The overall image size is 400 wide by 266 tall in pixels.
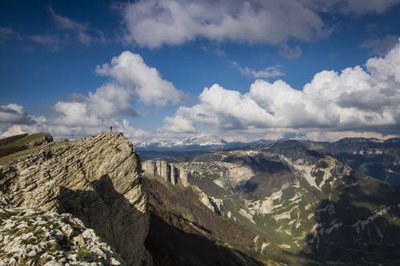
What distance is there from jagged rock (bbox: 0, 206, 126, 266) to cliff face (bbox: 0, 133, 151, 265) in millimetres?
13484

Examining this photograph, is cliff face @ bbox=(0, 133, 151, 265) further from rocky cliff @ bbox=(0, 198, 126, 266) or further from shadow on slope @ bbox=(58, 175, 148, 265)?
rocky cliff @ bbox=(0, 198, 126, 266)

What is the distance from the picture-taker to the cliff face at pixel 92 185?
45.6 meters

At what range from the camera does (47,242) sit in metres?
25.9

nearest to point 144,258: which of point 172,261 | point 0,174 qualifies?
point 0,174

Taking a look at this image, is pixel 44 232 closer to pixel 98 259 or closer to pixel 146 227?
pixel 98 259

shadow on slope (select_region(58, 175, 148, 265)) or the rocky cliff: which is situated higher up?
the rocky cliff

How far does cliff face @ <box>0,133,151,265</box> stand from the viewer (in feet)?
150

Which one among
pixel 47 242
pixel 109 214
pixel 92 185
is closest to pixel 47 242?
pixel 47 242

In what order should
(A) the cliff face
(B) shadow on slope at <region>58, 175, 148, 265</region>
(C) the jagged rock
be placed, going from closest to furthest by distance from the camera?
(C) the jagged rock < (A) the cliff face < (B) shadow on slope at <region>58, 175, 148, 265</region>

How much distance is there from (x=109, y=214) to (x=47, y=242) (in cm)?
3905

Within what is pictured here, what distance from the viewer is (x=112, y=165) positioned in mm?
72062

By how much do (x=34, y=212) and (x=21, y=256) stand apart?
20.6 ft

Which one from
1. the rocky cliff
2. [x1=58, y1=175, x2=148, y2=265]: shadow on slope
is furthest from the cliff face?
the rocky cliff

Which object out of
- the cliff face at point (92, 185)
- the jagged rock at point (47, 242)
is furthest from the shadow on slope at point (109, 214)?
the jagged rock at point (47, 242)
